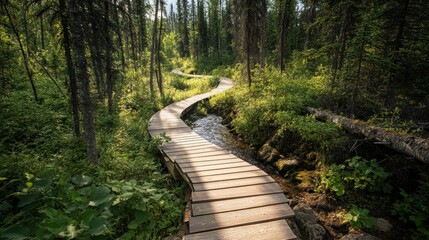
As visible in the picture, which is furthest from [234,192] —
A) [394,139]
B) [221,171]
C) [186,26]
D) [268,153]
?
[186,26]

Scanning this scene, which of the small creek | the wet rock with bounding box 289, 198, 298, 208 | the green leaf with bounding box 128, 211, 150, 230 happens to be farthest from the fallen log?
the green leaf with bounding box 128, 211, 150, 230

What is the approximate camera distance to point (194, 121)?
15.0 metres

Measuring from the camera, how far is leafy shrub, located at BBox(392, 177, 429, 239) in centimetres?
412

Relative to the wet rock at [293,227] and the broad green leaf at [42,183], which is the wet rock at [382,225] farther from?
the broad green leaf at [42,183]

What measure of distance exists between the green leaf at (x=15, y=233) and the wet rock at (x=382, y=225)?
225 inches

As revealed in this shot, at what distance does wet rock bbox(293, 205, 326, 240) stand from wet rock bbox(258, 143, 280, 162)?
10.4 ft

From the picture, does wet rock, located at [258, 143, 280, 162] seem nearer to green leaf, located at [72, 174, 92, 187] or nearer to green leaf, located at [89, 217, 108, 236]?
green leaf, located at [72, 174, 92, 187]

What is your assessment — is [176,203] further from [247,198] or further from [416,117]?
[416,117]

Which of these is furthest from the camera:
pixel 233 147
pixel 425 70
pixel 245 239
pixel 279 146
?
pixel 233 147

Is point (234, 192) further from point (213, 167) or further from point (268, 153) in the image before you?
point (268, 153)

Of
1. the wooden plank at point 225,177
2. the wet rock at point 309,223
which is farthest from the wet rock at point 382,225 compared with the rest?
the wooden plank at point 225,177

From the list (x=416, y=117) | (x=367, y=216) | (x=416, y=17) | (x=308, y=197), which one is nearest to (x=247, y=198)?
(x=308, y=197)

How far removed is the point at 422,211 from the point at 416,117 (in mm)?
3785

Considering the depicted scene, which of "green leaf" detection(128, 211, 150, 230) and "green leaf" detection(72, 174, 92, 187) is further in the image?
"green leaf" detection(128, 211, 150, 230)
